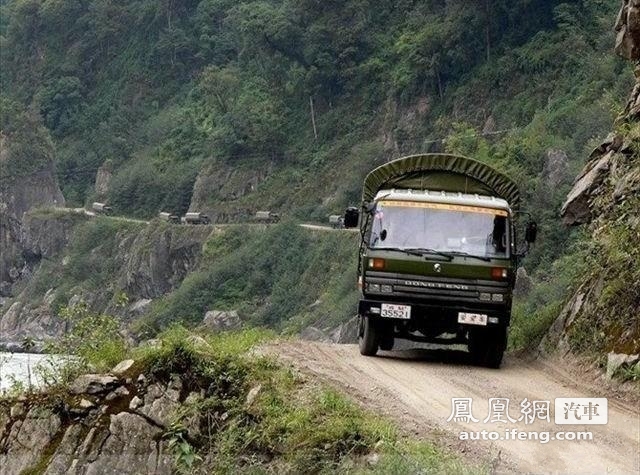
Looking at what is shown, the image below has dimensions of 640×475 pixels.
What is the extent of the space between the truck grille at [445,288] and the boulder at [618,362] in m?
2.15

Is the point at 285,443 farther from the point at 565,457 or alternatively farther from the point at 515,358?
the point at 515,358

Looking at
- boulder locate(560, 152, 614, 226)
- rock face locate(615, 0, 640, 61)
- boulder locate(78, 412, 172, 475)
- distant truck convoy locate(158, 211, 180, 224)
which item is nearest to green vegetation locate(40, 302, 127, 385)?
boulder locate(78, 412, 172, 475)

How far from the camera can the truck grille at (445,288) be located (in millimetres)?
14719

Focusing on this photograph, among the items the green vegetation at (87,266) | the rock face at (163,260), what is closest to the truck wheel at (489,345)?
the rock face at (163,260)

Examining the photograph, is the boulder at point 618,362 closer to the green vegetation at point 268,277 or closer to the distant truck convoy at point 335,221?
the green vegetation at point 268,277

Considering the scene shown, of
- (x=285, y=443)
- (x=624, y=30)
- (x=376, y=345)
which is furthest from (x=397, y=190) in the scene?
(x=285, y=443)

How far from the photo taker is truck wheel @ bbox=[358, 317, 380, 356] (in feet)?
51.1

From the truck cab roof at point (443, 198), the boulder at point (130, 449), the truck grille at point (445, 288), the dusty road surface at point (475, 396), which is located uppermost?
the truck cab roof at point (443, 198)

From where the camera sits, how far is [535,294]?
3172cm

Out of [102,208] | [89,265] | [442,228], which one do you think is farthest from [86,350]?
[102,208]

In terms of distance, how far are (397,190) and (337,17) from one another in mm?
→ 58824

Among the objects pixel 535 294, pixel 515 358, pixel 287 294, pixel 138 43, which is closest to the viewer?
pixel 515 358

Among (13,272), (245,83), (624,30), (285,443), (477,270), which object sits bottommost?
(13,272)

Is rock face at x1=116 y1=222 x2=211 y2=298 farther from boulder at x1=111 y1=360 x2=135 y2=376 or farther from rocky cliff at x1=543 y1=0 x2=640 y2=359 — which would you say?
boulder at x1=111 y1=360 x2=135 y2=376
